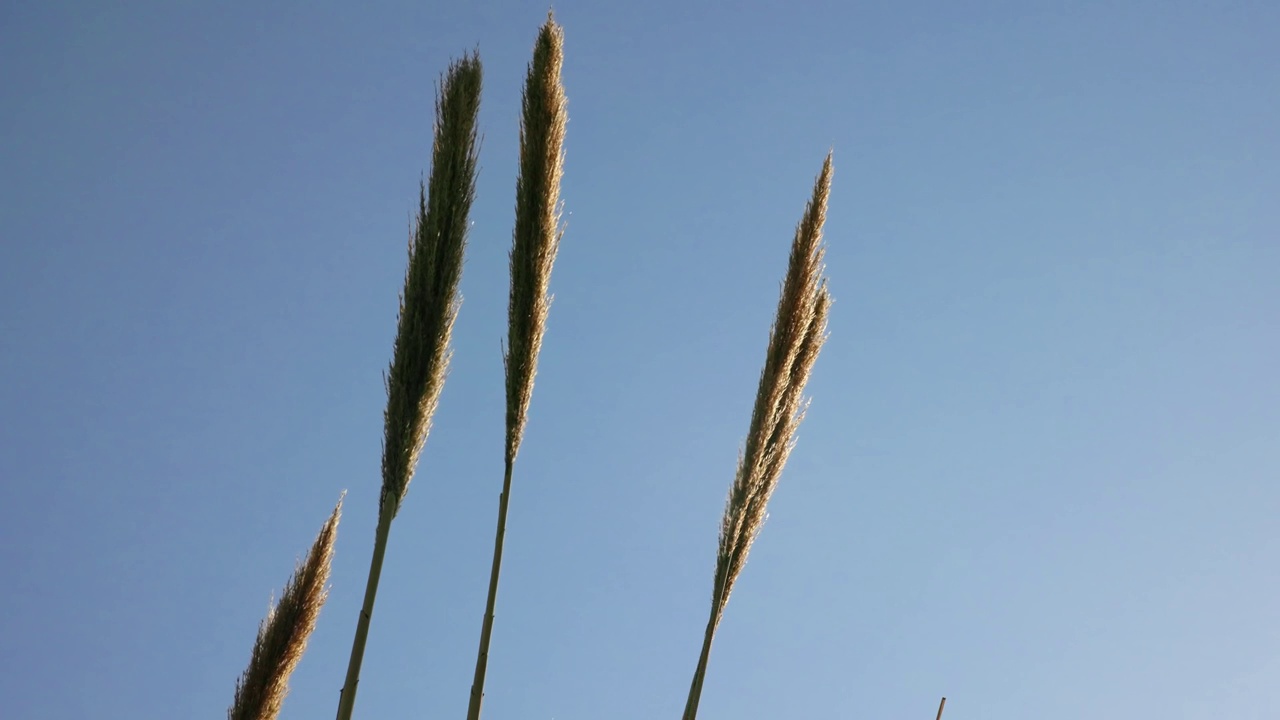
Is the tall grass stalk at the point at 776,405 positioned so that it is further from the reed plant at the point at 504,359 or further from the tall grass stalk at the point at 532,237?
the tall grass stalk at the point at 532,237

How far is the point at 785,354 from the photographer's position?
9.34 ft

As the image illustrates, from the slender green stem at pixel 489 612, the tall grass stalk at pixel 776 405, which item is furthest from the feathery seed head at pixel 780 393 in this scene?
the slender green stem at pixel 489 612

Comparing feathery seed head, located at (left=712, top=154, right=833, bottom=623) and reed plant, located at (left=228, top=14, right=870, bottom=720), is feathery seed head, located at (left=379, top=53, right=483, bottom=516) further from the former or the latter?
feathery seed head, located at (left=712, top=154, right=833, bottom=623)

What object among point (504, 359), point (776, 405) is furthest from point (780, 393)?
point (504, 359)

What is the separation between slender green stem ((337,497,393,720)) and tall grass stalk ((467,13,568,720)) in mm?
224

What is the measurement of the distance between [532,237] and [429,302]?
295 mm

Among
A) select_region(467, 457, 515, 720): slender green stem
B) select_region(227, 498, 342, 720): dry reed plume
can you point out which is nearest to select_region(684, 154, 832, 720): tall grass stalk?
select_region(467, 457, 515, 720): slender green stem

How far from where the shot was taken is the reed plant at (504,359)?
92.7 inches

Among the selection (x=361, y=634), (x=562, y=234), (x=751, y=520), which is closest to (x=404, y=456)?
(x=361, y=634)

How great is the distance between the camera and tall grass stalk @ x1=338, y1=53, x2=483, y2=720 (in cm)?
234

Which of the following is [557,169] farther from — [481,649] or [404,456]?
[481,649]

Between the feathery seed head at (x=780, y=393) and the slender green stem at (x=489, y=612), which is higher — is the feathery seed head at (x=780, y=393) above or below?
above

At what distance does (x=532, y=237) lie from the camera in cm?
260

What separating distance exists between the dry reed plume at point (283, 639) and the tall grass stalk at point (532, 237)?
2.41ft
